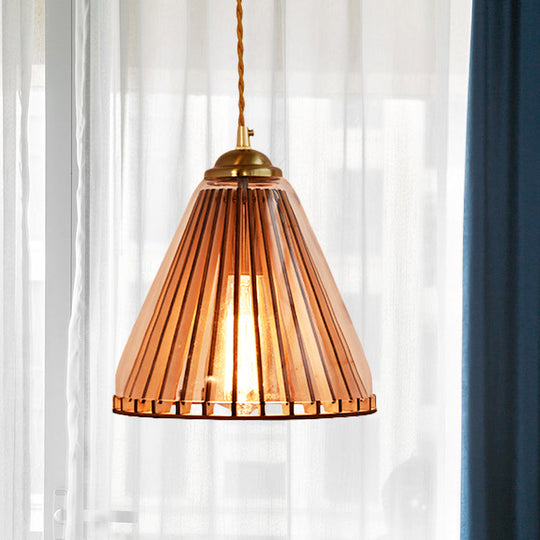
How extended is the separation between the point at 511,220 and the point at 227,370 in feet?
4.23

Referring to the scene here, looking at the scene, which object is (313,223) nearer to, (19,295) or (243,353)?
(19,295)

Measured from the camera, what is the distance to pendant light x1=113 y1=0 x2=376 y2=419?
2.51 ft

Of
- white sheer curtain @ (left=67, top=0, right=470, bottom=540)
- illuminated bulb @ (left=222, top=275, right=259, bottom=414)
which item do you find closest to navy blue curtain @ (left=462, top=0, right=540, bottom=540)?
white sheer curtain @ (left=67, top=0, right=470, bottom=540)

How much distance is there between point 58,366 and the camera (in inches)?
75.6

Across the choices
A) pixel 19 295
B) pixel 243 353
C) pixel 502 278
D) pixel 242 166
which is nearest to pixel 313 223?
pixel 502 278

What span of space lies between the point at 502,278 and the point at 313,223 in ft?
1.55

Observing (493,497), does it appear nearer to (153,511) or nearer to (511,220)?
(511,220)

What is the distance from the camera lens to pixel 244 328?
2.59 ft

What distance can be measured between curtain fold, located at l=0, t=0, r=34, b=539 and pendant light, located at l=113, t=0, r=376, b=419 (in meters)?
1.16

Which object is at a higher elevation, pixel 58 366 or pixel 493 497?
pixel 58 366

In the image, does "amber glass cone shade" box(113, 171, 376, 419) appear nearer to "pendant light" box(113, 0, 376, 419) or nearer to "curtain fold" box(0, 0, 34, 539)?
"pendant light" box(113, 0, 376, 419)

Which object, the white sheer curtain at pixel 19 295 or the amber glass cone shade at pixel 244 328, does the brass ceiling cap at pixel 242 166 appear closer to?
the amber glass cone shade at pixel 244 328

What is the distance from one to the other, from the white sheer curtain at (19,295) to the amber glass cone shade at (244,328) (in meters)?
1.17

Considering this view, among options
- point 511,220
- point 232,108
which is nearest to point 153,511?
point 232,108
